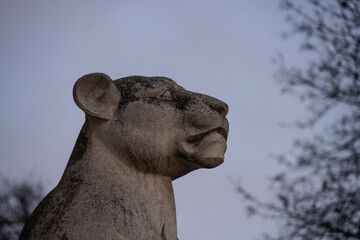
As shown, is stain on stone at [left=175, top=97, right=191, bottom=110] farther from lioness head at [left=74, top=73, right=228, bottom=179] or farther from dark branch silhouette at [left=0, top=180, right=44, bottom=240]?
dark branch silhouette at [left=0, top=180, right=44, bottom=240]

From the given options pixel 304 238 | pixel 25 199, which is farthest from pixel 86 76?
pixel 25 199

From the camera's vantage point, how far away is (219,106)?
11.4 feet

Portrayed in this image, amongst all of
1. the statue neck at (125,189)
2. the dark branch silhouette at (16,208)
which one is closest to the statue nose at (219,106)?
the statue neck at (125,189)

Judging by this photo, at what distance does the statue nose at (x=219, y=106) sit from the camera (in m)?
3.45

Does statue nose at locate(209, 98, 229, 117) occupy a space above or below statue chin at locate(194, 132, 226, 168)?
above

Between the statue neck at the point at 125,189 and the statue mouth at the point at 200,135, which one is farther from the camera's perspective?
the statue mouth at the point at 200,135

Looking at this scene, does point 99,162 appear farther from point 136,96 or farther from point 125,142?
point 136,96

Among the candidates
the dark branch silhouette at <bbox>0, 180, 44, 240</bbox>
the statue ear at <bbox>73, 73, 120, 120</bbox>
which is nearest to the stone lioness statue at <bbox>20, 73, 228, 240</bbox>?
the statue ear at <bbox>73, 73, 120, 120</bbox>

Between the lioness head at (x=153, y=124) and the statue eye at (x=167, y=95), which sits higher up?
the statue eye at (x=167, y=95)

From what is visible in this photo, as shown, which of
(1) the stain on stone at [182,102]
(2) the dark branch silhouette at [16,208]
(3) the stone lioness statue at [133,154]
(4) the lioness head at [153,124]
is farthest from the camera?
(2) the dark branch silhouette at [16,208]

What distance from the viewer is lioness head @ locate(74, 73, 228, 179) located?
3285 millimetres

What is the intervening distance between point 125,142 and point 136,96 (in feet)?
0.93

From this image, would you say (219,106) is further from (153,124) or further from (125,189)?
(125,189)

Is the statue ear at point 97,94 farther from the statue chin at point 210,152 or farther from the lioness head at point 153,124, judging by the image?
the statue chin at point 210,152
